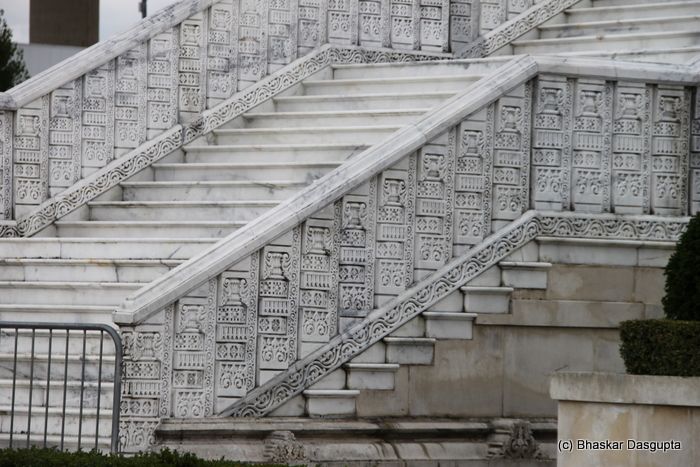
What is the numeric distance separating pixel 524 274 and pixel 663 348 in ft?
11.2

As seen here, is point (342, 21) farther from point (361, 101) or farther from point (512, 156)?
point (512, 156)

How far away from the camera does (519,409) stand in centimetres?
1543

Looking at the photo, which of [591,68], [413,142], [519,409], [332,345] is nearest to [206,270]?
[332,345]

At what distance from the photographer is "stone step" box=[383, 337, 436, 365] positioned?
15.0 m

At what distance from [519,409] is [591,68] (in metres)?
3.16

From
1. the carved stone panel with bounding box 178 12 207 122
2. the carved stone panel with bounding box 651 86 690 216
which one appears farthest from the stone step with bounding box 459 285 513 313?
the carved stone panel with bounding box 178 12 207 122

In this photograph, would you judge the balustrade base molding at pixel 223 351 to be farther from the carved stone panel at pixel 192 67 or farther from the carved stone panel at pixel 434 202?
the carved stone panel at pixel 192 67

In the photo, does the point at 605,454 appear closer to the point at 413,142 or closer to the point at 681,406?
the point at 681,406

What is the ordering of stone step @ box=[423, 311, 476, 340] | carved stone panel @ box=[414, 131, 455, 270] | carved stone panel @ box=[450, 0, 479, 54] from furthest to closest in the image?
carved stone panel @ box=[450, 0, 479, 54] → carved stone panel @ box=[414, 131, 455, 270] → stone step @ box=[423, 311, 476, 340]

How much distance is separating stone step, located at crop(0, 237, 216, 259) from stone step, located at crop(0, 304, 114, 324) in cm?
78

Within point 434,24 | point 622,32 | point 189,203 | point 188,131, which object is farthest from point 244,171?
point 622,32

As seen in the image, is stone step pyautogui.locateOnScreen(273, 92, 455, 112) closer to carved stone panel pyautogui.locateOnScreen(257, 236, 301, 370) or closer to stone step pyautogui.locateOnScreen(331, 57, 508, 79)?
stone step pyautogui.locateOnScreen(331, 57, 508, 79)

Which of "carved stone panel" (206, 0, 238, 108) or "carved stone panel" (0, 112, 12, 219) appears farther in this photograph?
"carved stone panel" (206, 0, 238, 108)

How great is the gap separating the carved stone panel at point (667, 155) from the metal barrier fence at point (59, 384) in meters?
5.32
